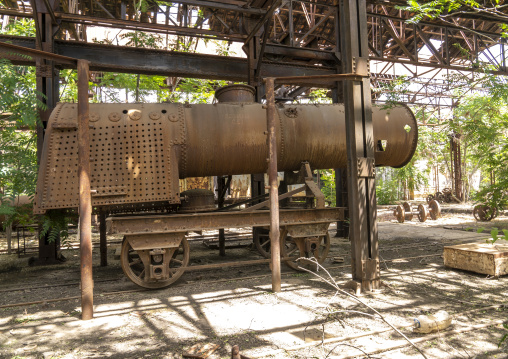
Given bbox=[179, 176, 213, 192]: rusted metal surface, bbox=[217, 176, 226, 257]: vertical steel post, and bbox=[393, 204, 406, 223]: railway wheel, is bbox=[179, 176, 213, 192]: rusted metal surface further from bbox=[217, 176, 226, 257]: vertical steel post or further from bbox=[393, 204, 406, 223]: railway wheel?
bbox=[393, 204, 406, 223]: railway wheel

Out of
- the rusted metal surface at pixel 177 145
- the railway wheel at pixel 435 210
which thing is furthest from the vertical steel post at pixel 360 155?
the railway wheel at pixel 435 210

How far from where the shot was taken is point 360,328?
3658 mm

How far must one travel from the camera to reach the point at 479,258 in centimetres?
575

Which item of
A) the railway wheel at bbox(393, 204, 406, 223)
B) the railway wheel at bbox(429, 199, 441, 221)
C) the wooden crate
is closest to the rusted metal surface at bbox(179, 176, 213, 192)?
the railway wheel at bbox(393, 204, 406, 223)

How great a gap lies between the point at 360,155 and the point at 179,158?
322cm

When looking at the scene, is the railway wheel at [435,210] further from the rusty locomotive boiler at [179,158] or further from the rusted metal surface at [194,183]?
the rusted metal surface at [194,183]

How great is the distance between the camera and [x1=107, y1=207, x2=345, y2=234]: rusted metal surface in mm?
5273

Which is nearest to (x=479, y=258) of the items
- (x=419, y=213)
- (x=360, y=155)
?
(x=360, y=155)

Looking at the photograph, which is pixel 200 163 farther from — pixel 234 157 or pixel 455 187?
pixel 455 187

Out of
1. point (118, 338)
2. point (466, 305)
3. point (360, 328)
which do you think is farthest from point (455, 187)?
point (118, 338)

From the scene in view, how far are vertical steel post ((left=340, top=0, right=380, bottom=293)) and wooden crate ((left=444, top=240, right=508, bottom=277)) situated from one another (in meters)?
2.03

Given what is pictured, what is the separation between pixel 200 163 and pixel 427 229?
9.55m

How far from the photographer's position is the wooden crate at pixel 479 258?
18.3 ft

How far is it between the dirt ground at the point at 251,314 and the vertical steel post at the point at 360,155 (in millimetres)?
488
